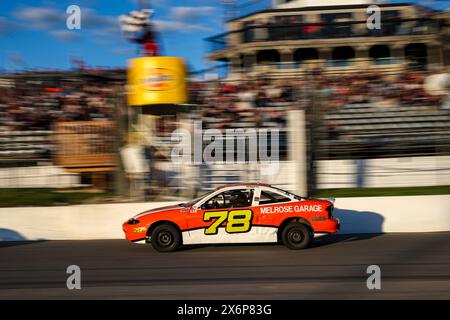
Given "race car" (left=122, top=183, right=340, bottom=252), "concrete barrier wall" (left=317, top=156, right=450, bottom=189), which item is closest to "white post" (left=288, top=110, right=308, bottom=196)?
"concrete barrier wall" (left=317, top=156, right=450, bottom=189)

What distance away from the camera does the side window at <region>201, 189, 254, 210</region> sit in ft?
34.2

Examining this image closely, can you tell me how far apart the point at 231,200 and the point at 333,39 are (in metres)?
17.4

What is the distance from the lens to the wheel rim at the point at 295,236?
10.4 m

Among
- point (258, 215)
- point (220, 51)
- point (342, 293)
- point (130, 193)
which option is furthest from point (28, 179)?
point (220, 51)

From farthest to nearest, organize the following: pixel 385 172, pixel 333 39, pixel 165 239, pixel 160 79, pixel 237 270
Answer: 1. pixel 333 39
2. pixel 385 172
3. pixel 160 79
4. pixel 165 239
5. pixel 237 270

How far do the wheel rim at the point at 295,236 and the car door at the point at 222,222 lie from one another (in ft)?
2.42

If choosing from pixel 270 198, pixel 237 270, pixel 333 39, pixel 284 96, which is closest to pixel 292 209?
pixel 270 198

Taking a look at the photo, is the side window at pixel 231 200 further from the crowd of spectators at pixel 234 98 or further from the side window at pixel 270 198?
the crowd of spectators at pixel 234 98

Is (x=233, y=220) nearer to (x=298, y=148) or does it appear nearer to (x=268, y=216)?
(x=268, y=216)

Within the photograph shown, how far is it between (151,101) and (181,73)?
974 millimetres

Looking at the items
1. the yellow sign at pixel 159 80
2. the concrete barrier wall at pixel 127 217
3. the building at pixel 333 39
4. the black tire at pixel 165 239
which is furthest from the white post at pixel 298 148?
the building at pixel 333 39

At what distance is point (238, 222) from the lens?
10312 mm

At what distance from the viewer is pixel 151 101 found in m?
13.2
